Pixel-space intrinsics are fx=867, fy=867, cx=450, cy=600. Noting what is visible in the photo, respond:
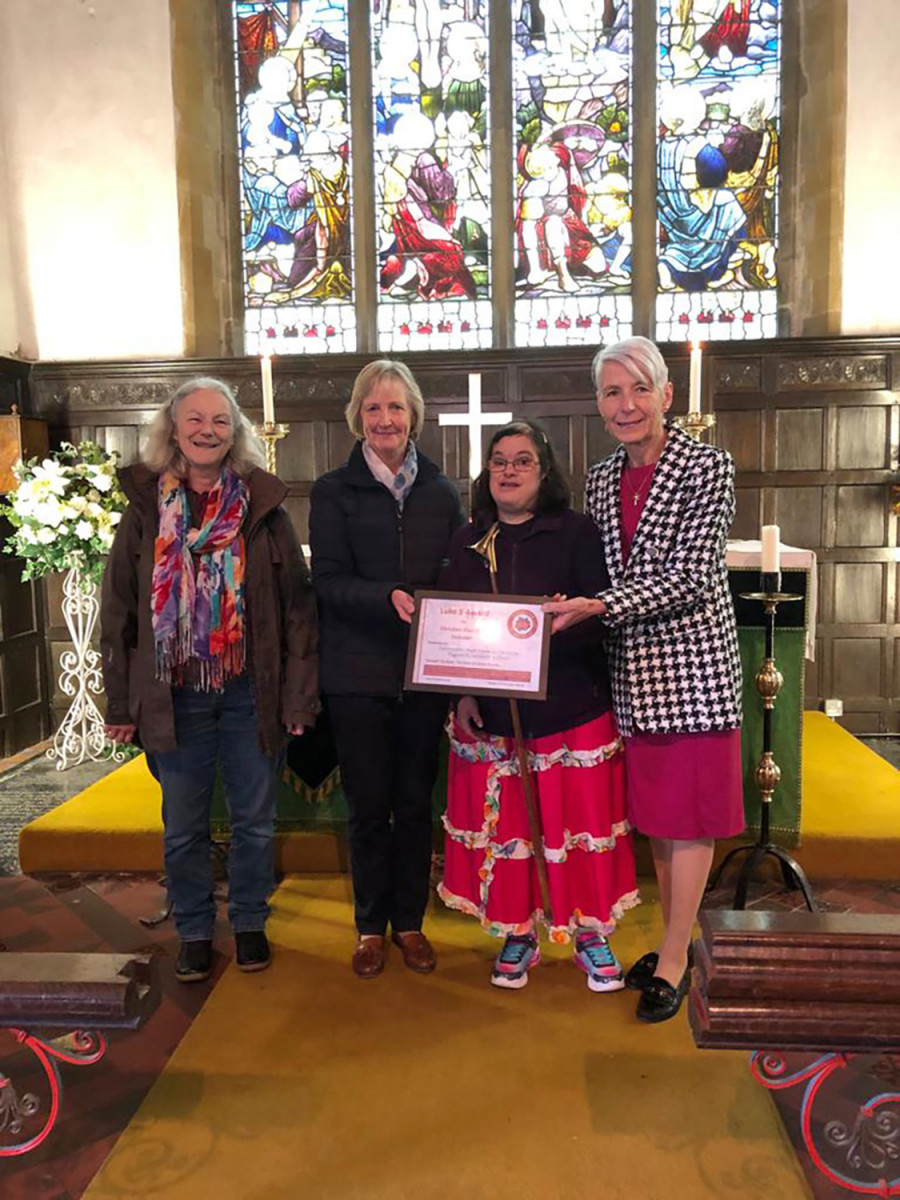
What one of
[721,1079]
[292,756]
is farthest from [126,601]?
[721,1079]

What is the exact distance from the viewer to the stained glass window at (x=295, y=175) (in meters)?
5.91

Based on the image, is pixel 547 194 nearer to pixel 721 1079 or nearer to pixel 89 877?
pixel 89 877

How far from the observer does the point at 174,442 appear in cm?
239

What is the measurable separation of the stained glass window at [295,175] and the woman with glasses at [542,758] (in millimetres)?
4229

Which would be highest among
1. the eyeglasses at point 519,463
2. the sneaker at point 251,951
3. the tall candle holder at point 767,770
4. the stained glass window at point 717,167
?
the stained glass window at point 717,167

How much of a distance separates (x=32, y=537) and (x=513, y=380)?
3.04 meters

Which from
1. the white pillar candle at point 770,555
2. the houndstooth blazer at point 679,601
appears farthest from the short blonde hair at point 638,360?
the white pillar candle at point 770,555

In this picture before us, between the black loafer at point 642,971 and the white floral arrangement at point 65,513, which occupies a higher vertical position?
the white floral arrangement at point 65,513

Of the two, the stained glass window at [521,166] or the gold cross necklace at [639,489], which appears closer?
the gold cross necklace at [639,489]

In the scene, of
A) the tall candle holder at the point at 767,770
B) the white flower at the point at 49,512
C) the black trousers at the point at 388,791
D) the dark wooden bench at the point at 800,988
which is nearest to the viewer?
the dark wooden bench at the point at 800,988

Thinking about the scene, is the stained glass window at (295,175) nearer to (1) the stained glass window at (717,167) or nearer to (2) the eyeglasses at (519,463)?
(1) the stained glass window at (717,167)

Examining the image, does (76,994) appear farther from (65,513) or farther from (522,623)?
(65,513)

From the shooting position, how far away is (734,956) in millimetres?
1305

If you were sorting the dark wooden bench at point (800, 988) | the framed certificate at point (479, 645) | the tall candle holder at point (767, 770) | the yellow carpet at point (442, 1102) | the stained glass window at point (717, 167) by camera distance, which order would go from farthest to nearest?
the stained glass window at point (717, 167) → the tall candle holder at point (767, 770) → the framed certificate at point (479, 645) → the yellow carpet at point (442, 1102) → the dark wooden bench at point (800, 988)
